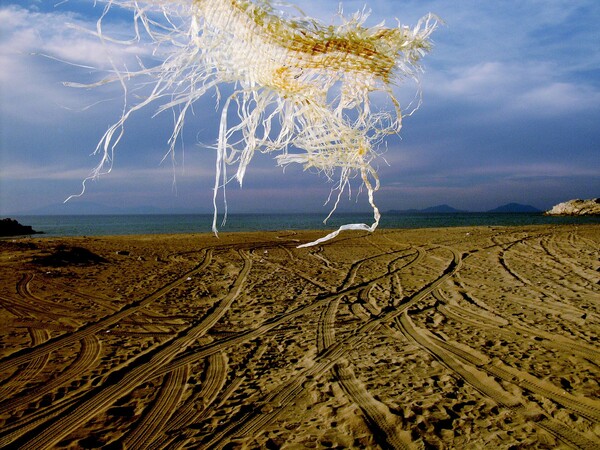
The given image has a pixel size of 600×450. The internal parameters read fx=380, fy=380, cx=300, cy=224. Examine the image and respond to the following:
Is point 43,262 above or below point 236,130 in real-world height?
below

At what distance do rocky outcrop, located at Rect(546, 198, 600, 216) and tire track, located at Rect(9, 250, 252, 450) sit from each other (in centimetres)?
5366

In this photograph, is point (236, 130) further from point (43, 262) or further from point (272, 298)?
point (43, 262)

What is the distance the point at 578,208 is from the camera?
47.2 metres

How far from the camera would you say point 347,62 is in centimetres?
157

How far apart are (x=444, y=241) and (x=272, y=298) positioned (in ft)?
33.0

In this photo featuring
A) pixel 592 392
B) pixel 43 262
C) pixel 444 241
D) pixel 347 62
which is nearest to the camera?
pixel 347 62

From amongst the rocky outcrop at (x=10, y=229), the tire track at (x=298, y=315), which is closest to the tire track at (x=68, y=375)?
the tire track at (x=298, y=315)

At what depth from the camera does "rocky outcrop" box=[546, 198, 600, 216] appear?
45156mm

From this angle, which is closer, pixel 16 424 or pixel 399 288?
pixel 16 424

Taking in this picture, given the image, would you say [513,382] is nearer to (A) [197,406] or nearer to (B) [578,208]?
(A) [197,406]

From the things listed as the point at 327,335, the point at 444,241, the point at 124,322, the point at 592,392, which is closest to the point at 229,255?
the point at 124,322

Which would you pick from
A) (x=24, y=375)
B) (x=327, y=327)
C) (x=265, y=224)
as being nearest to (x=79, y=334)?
(x=24, y=375)

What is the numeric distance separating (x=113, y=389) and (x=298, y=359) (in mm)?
1752

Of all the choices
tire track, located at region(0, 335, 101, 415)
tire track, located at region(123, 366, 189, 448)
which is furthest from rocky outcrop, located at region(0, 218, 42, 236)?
tire track, located at region(123, 366, 189, 448)
